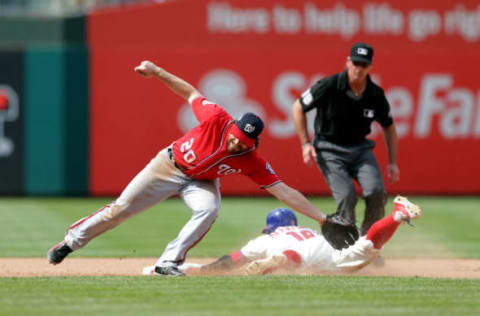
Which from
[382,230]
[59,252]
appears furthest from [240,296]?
[59,252]

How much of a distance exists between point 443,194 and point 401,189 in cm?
97

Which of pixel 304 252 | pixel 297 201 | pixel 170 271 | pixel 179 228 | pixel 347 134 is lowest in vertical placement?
pixel 179 228

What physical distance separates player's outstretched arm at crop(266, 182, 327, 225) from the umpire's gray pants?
100cm

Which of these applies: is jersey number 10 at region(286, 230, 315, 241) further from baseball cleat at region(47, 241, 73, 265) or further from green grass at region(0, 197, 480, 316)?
baseball cleat at region(47, 241, 73, 265)

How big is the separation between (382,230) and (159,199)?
1917 millimetres

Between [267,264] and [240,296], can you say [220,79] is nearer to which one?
[267,264]

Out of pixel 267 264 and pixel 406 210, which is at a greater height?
pixel 406 210

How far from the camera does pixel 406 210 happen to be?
23.1 feet

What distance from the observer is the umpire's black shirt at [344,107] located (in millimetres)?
8531

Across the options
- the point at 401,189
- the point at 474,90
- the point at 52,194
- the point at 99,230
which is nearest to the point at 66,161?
the point at 52,194

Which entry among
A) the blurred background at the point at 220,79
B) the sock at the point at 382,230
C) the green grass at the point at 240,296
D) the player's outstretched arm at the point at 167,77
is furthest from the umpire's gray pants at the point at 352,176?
the blurred background at the point at 220,79

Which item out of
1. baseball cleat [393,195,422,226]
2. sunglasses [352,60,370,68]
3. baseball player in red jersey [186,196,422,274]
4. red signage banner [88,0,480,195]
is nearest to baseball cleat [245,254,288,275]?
baseball player in red jersey [186,196,422,274]

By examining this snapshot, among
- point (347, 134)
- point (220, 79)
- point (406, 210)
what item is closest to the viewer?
point (406, 210)

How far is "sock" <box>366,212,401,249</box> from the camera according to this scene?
23.6 feet
